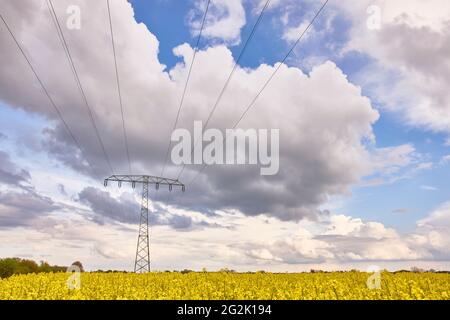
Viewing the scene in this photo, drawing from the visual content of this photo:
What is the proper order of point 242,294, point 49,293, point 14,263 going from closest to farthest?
point 242,294 < point 49,293 < point 14,263

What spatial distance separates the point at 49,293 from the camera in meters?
17.5

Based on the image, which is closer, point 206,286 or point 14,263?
point 206,286

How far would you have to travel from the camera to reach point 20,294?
1830 centimetres
